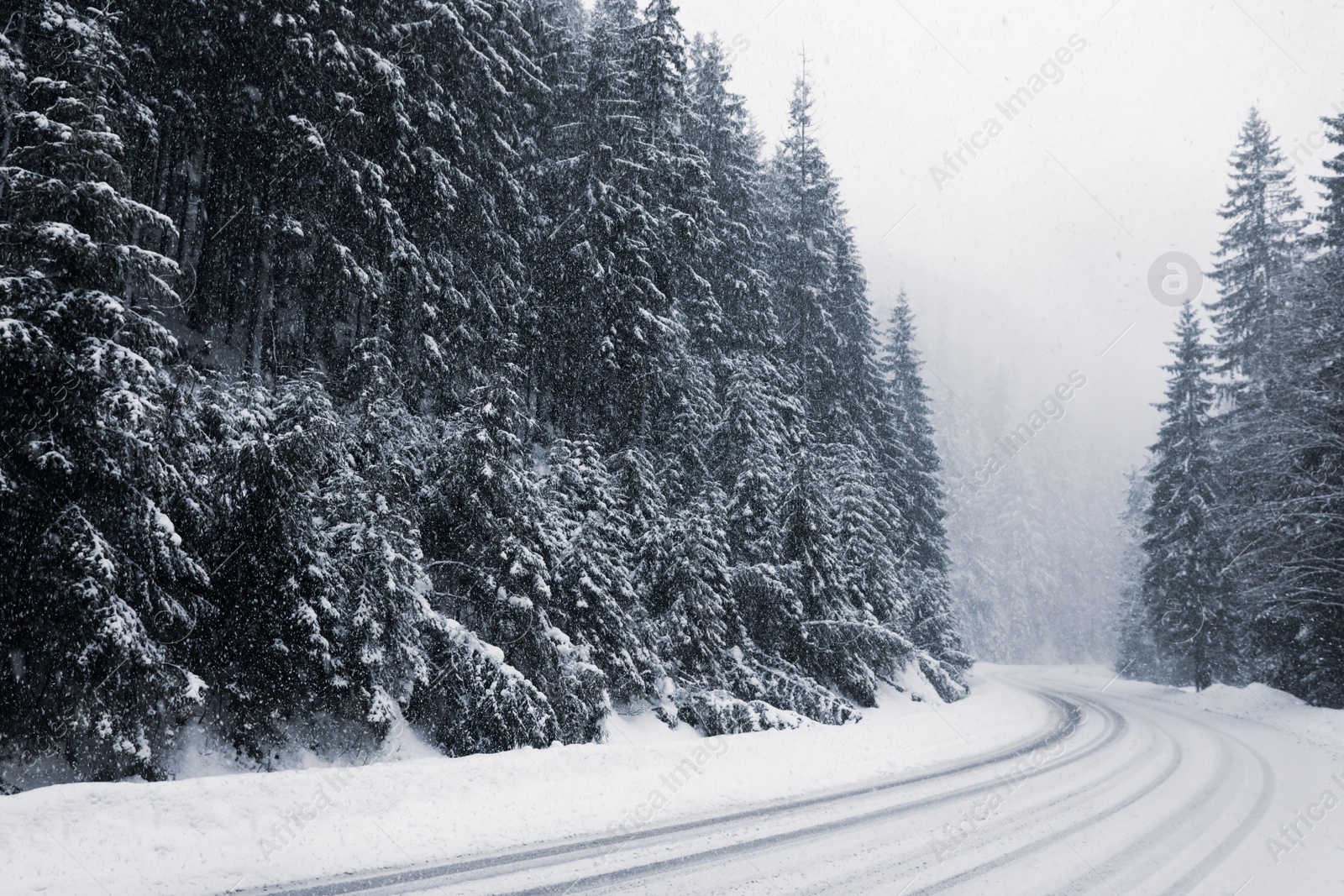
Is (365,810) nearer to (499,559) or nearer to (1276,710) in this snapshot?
(499,559)

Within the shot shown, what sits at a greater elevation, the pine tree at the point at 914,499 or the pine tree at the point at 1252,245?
the pine tree at the point at 1252,245

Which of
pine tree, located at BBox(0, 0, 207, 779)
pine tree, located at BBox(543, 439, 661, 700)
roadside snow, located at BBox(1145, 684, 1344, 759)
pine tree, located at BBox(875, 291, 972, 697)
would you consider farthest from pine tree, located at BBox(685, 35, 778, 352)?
roadside snow, located at BBox(1145, 684, 1344, 759)

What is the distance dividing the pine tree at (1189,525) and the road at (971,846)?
21.6 metres

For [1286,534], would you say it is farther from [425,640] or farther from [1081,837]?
[425,640]

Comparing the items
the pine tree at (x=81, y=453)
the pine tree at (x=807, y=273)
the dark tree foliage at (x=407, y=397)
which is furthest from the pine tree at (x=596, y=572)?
the pine tree at (x=807, y=273)

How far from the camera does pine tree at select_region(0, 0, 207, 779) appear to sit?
269 inches

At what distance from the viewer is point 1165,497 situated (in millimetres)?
32875

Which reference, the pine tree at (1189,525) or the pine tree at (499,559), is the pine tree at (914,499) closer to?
the pine tree at (1189,525)

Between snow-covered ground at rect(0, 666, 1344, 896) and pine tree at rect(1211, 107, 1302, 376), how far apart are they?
22211mm

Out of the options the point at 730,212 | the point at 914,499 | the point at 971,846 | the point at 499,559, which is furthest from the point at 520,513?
the point at 914,499

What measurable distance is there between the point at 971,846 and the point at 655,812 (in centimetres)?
364

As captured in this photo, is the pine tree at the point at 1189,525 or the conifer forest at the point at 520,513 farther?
the pine tree at the point at 1189,525

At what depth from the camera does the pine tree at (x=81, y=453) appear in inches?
269

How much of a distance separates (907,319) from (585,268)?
80.5ft
